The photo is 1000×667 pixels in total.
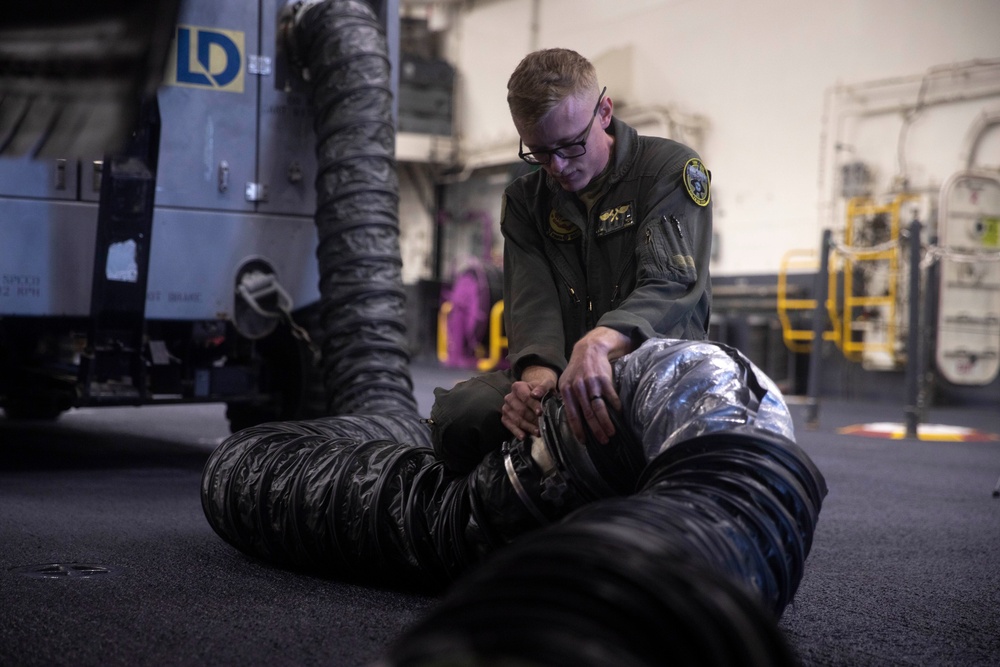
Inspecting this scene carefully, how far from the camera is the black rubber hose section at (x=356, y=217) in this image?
396 centimetres

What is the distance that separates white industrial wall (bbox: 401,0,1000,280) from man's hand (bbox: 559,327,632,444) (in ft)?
28.7

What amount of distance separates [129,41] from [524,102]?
130cm

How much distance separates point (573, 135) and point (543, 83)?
0.44ft

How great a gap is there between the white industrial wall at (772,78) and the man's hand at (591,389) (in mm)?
8733

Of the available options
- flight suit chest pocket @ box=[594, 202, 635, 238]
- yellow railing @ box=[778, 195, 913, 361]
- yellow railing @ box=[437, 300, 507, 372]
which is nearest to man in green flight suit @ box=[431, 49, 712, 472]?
flight suit chest pocket @ box=[594, 202, 635, 238]

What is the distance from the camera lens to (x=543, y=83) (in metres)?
2.25

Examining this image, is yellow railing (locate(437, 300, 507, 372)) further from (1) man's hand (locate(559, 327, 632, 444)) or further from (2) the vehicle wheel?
(1) man's hand (locate(559, 327, 632, 444))

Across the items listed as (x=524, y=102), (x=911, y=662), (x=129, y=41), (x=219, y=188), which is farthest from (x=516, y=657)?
(x=219, y=188)

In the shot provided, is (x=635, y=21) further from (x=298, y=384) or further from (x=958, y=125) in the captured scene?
(x=298, y=384)

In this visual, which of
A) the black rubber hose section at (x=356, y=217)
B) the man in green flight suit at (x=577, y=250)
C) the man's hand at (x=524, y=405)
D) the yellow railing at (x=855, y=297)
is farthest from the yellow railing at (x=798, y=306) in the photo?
the man's hand at (x=524, y=405)

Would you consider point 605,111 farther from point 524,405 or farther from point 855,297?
point 855,297

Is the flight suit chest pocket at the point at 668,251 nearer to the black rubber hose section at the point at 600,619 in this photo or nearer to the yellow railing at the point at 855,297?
the black rubber hose section at the point at 600,619

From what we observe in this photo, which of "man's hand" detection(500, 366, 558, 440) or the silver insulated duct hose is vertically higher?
"man's hand" detection(500, 366, 558, 440)

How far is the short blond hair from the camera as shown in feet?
7.38
